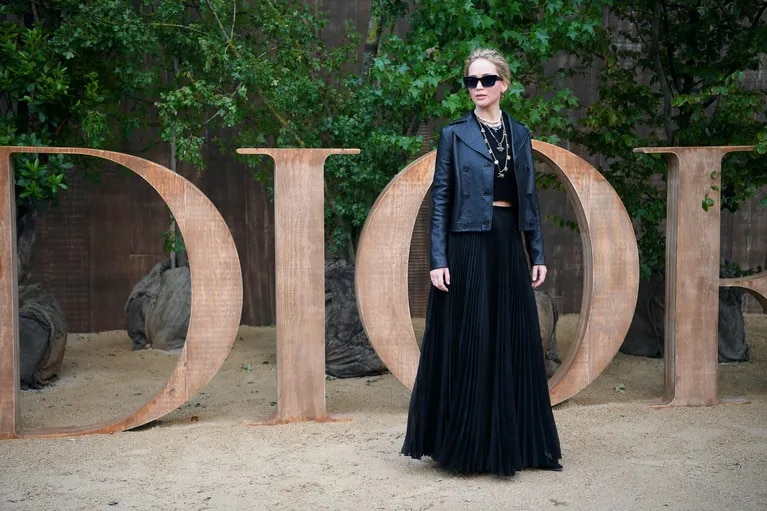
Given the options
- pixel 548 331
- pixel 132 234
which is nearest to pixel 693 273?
pixel 548 331

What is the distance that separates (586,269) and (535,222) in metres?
1.19

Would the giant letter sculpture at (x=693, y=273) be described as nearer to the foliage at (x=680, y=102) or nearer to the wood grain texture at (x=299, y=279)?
→ the foliage at (x=680, y=102)

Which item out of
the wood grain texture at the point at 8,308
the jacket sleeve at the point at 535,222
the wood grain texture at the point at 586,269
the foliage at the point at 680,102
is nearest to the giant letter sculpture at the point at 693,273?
the wood grain texture at the point at 586,269

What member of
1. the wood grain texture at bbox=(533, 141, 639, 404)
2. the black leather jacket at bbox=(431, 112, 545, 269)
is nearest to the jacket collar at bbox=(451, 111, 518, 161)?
the black leather jacket at bbox=(431, 112, 545, 269)

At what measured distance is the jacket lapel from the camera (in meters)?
4.30

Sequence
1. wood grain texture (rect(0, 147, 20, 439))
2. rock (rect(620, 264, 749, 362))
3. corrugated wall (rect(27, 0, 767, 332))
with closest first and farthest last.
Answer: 1. wood grain texture (rect(0, 147, 20, 439))
2. rock (rect(620, 264, 749, 362))
3. corrugated wall (rect(27, 0, 767, 332))

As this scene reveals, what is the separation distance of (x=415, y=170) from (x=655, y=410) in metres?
1.91

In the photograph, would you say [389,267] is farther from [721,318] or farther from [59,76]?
[721,318]

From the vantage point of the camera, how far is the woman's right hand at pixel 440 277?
429cm

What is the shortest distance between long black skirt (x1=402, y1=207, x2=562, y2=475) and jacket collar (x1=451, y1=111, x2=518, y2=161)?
10.7 inches

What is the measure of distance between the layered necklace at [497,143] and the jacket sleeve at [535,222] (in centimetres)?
9

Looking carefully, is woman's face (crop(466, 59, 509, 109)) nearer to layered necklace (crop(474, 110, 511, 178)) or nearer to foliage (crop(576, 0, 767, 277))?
layered necklace (crop(474, 110, 511, 178))

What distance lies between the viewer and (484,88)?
4270 mm

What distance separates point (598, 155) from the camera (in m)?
7.71
